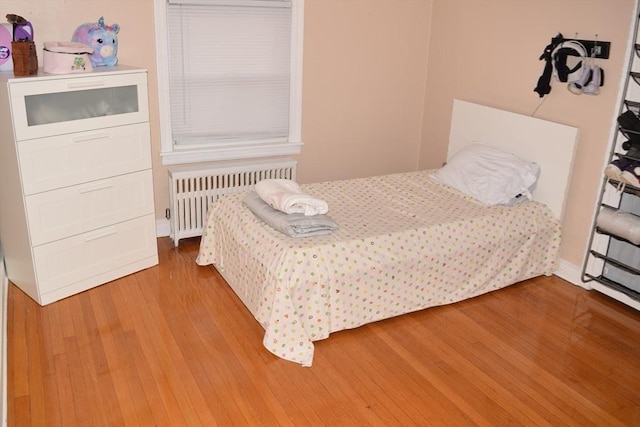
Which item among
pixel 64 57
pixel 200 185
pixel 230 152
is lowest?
pixel 200 185

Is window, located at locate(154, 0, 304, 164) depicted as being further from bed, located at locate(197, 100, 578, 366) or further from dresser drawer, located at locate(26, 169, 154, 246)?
bed, located at locate(197, 100, 578, 366)

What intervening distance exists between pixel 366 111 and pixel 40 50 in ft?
7.80

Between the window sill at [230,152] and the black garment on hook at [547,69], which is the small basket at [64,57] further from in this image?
the black garment on hook at [547,69]

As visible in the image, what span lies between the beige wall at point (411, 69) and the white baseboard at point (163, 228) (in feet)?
0.23

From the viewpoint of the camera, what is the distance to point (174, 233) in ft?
13.1

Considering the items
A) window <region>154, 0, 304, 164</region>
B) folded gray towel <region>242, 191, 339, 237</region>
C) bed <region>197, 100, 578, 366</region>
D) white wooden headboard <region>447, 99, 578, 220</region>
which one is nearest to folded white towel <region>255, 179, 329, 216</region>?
folded gray towel <region>242, 191, 339, 237</region>

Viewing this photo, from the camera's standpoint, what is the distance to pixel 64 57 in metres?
3.08

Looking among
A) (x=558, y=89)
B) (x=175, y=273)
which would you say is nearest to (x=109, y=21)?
(x=175, y=273)

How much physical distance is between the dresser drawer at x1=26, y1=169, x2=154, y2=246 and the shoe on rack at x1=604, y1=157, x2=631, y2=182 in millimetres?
2690

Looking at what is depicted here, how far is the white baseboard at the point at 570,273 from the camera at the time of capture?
12.0 feet

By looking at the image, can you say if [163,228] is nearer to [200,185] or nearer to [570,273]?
[200,185]

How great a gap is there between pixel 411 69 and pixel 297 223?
89.8 inches

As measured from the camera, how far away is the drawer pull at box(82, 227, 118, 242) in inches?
130

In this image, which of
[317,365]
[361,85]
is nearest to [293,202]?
[317,365]
